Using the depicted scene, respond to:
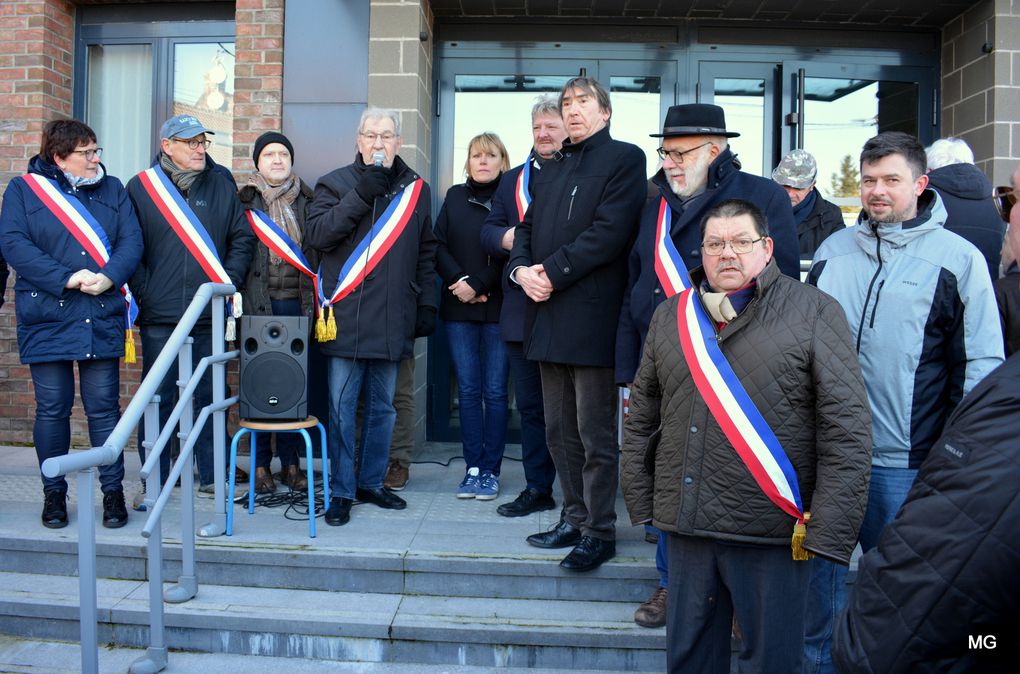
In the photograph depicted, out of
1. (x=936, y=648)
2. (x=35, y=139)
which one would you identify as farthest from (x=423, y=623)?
(x=35, y=139)

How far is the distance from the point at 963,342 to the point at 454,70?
427 cm

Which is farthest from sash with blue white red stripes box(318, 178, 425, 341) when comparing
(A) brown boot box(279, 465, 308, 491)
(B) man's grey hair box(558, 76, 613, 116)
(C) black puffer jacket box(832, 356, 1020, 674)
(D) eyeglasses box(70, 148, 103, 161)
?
(C) black puffer jacket box(832, 356, 1020, 674)

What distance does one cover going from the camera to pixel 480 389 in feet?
16.0

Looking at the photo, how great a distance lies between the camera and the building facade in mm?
5488

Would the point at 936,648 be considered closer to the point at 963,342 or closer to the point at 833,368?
the point at 833,368

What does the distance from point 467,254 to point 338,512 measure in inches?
62.2

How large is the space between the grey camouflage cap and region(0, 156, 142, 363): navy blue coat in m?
3.50

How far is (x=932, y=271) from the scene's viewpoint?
8.70 ft

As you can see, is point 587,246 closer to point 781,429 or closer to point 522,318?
point 522,318

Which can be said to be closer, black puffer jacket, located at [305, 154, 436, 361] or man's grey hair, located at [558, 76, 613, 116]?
man's grey hair, located at [558, 76, 613, 116]

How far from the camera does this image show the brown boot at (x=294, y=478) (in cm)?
478

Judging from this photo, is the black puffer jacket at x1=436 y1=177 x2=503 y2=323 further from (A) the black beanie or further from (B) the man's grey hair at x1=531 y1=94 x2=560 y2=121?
(A) the black beanie

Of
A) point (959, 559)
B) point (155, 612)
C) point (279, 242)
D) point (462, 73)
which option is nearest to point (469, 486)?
point (279, 242)

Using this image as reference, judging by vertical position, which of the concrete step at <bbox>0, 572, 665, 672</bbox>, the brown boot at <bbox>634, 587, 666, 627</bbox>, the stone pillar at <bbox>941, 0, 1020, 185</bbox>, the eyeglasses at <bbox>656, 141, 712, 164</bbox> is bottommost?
the concrete step at <bbox>0, 572, 665, 672</bbox>
